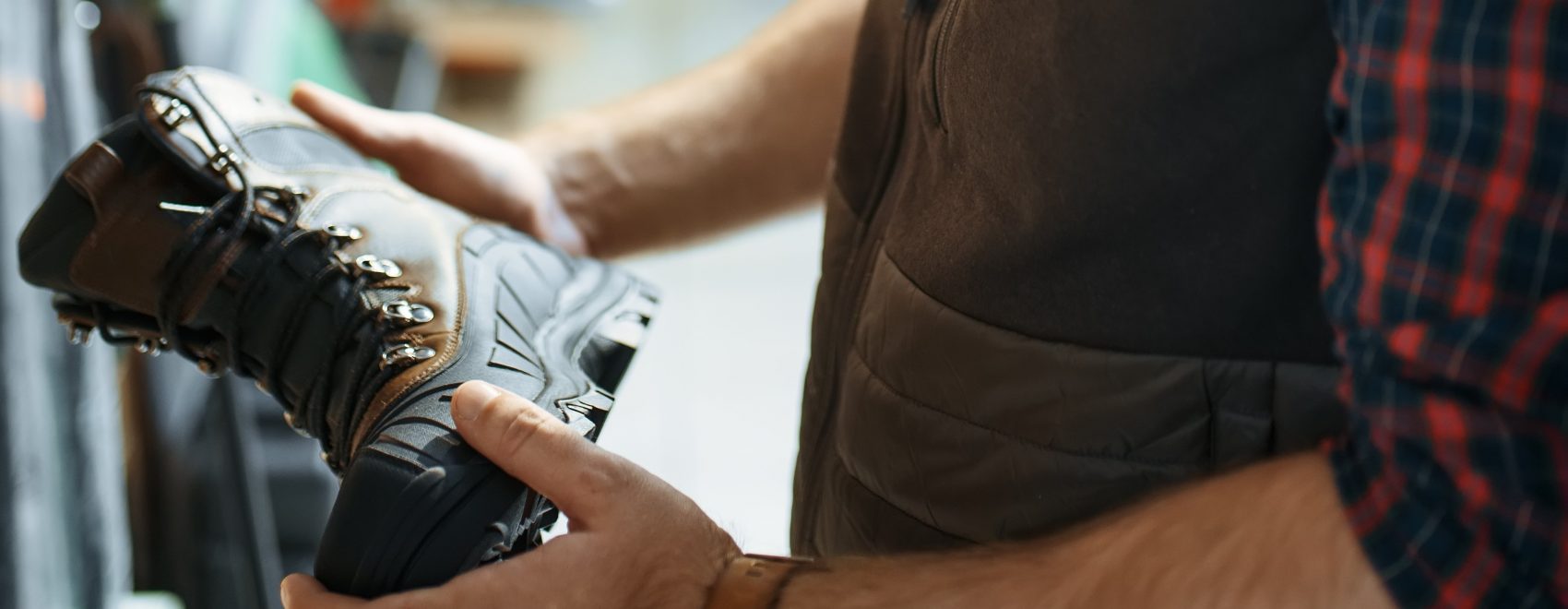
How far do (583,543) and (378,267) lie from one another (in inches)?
11.7

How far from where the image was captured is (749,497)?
201cm

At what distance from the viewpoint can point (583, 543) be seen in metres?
0.51

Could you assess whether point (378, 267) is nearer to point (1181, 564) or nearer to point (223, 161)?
point (223, 161)

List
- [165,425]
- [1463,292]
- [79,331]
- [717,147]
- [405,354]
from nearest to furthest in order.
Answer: [1463,292]
[405,354]
[79,331]
[717,147]
[165,425]

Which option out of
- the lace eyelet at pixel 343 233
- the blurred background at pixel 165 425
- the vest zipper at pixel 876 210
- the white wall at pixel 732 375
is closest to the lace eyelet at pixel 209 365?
the lace eyelet at pixel 343 233

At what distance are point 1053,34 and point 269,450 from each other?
140 centimetres

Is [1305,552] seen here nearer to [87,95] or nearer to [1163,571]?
[1163,571]

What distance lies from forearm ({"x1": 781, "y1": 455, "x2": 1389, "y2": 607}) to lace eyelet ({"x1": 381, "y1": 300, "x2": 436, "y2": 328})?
0.30 metres

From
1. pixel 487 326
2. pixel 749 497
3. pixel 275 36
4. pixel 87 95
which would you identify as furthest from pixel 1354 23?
pixel 749 497

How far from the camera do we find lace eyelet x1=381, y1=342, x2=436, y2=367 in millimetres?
667

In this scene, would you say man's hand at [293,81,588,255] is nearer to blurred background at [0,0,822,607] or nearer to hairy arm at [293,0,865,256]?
hairy arm at [293,0,865,256]

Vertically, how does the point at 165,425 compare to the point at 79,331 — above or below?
below

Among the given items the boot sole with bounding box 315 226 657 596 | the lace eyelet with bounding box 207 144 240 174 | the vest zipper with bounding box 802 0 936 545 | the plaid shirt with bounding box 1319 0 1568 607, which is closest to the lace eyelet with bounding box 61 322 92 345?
the lace eyelet with bounding box 207 144 240 174

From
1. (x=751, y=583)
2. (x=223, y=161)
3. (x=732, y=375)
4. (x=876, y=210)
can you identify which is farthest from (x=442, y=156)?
(x=732, y=375)
